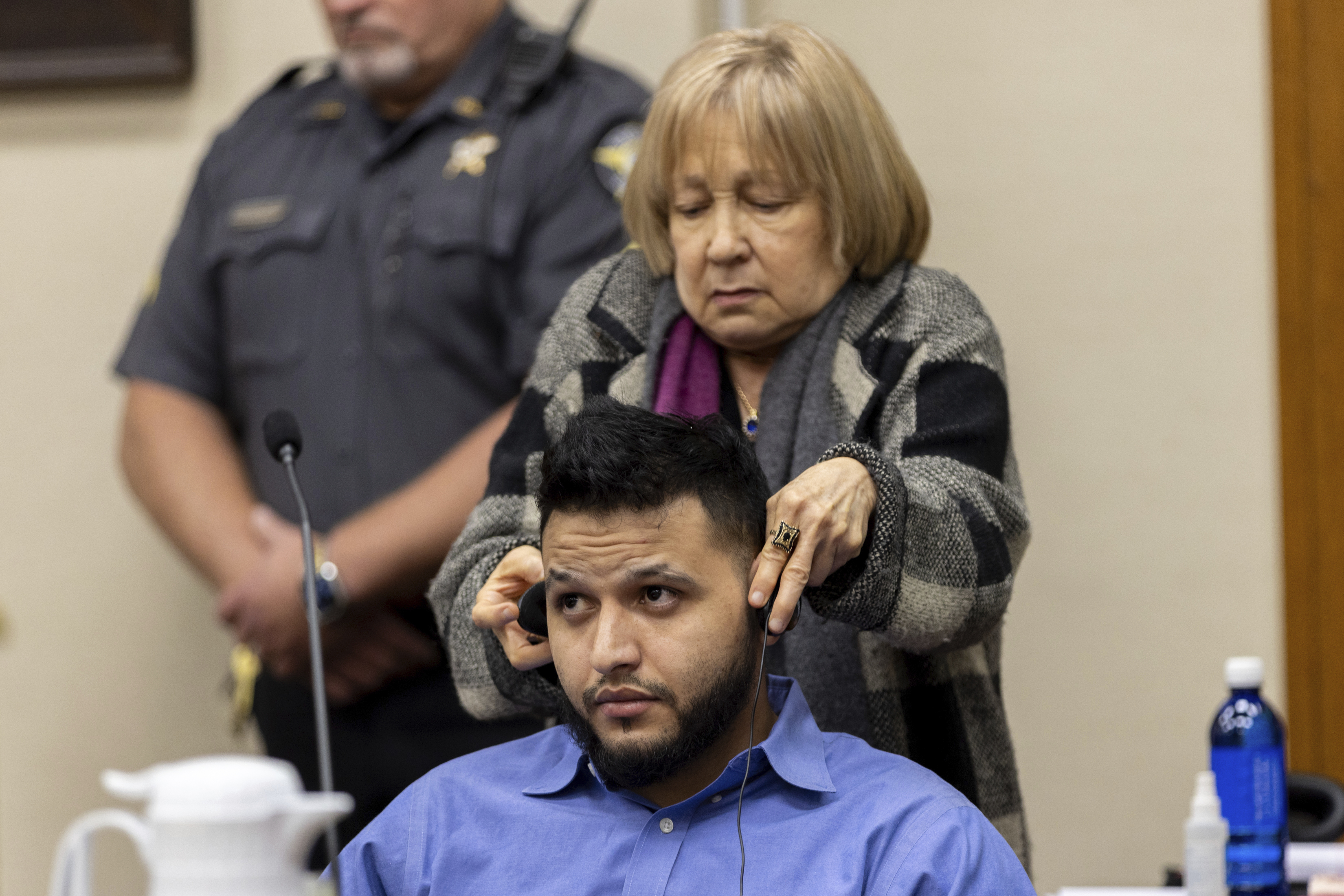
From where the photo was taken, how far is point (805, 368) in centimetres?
168

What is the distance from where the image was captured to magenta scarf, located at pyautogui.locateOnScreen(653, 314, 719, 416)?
1700 millimetres

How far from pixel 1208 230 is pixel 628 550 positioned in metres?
1.73

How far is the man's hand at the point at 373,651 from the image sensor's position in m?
2.43

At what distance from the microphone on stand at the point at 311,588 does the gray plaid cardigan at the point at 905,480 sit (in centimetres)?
29

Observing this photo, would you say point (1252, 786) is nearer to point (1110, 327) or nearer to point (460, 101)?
point (1110, 327)

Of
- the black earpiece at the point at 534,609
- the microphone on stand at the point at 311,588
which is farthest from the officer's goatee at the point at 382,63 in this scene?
the black earpiece at the point at 534,609

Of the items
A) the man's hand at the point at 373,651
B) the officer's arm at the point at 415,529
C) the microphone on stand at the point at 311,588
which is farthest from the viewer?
the man's hand at the point at 373,651

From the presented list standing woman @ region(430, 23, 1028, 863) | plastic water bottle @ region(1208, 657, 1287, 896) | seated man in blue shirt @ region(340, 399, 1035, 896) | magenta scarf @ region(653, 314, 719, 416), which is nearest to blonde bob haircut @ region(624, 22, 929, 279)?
standing woman @ region(430, 23, 1028, 863)

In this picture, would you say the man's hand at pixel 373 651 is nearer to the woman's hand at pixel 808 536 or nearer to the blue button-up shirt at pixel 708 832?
the blue button-up shirt at pixel 708 832

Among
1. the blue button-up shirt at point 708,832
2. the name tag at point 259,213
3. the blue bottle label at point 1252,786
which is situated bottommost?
the blue bottle label at point 1252,786

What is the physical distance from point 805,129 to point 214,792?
107 cm

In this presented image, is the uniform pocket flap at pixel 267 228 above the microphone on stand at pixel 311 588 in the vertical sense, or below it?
above

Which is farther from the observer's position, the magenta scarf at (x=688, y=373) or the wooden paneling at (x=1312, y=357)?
the wooden paneling at (x=1312, y=357)

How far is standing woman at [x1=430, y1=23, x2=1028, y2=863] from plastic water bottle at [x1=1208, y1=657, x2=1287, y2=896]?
0.22 m
